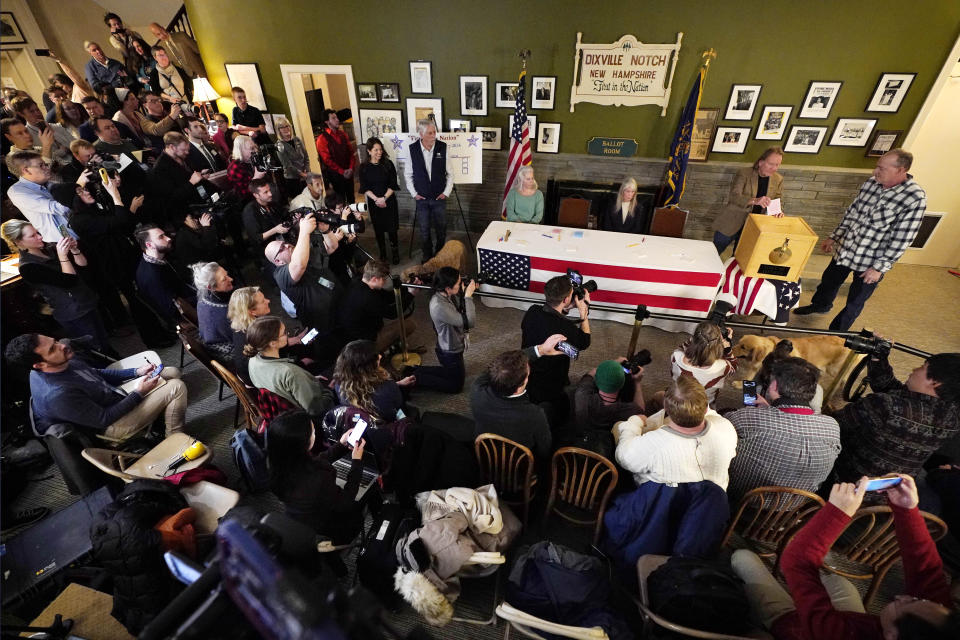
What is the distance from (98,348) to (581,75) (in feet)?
19.9

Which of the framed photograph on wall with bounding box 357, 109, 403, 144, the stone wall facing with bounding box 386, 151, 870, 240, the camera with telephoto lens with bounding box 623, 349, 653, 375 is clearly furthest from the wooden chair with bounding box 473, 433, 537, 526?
the framed photograph on wall with bounding box 357, 109, 403, 144

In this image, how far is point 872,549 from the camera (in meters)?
2.14

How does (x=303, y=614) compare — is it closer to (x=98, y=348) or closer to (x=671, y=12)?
(x=98, y=348)

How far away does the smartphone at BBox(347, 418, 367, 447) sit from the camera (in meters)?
2.13

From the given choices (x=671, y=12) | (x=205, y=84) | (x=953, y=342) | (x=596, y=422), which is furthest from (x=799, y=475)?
(x=205, y=84)

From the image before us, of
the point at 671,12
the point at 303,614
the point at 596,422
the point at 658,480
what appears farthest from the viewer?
the point at 671,12

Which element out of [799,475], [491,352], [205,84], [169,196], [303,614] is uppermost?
[205,84]

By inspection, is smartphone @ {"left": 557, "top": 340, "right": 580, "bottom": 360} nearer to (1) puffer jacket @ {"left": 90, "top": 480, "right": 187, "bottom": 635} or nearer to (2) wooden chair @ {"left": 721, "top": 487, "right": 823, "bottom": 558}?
(2) wooden chair @ {"left": 721, "top": 487, "right": 823, "bottom": 558}

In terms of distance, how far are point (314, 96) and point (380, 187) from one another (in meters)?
5.59

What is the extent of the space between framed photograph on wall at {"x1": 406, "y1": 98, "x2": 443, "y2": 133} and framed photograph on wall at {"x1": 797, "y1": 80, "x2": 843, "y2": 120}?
469cm

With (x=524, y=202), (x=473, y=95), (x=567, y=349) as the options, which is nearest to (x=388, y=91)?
(x=473, y=95)

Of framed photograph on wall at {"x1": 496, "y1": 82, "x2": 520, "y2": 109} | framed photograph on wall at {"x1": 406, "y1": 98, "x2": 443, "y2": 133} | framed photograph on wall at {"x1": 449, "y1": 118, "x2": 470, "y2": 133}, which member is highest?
framed photograph on wall at {"x1": 496, "y1": 82, "x2": 520, "y2": 109}

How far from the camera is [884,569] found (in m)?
2.16

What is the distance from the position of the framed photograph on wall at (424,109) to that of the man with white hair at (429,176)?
0.92 meters
